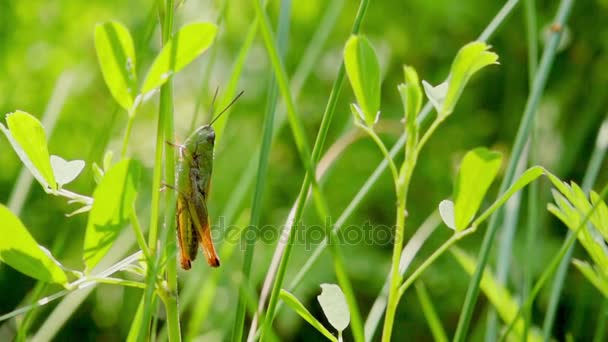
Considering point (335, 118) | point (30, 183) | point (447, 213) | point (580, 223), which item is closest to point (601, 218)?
point (580, 223)

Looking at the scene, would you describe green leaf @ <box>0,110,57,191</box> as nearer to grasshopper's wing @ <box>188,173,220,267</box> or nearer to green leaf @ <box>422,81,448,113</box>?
grasshopper's wing @ <box>188,173,220,267</box>

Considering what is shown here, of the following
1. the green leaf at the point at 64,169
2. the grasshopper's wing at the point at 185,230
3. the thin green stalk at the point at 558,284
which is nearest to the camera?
the green leaf at the point at 64,169

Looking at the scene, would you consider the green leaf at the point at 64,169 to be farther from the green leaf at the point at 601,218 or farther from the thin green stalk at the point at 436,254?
the green leaf at the point at 601,218

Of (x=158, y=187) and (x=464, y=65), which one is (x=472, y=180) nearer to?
(x=464, y=65)

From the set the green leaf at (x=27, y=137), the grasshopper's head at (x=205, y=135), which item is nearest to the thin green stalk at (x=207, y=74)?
the grasshopper's head at (x=205, y=135)

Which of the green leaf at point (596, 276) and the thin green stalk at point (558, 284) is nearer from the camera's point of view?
the green leaf at point (596, 276)

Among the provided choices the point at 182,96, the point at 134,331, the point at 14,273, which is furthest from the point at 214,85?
the point at 134,331
